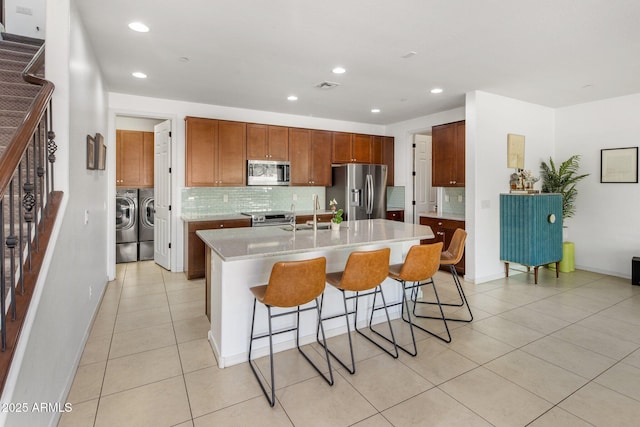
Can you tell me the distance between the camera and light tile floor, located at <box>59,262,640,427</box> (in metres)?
1.98

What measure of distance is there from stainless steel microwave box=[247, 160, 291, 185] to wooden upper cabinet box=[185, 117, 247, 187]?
109 mm

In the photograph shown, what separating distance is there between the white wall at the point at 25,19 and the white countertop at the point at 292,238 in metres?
3.89

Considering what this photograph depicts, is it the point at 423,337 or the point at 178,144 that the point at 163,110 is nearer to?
the point at 178,144

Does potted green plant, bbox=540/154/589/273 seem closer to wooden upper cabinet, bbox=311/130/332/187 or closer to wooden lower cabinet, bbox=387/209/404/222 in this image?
wooden lower cabinet, bbox=387/209/404/222

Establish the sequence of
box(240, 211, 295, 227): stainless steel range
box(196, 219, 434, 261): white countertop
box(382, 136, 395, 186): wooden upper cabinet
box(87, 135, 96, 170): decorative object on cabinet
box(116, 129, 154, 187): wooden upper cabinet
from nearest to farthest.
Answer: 1. box(196, 219, 434, 261): white countertop
2. box(87, 135, 96, 170): decorative object on cabinet
3. box(240, 211, 295, 227): stainless steel range
4. box(116, 129, 154, 187): wooden upper cabinet
5. box(382, 136, 395, 186): wooden upper cabinet

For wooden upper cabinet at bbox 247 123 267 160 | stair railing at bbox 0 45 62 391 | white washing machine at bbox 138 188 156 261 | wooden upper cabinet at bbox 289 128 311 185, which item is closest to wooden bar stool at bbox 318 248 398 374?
stair railing at bbox 0 45 62 391

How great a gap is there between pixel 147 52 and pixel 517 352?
429 cm

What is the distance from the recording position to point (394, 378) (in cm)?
238

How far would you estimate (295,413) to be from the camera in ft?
6.60

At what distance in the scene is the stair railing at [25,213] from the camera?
4.11 ft

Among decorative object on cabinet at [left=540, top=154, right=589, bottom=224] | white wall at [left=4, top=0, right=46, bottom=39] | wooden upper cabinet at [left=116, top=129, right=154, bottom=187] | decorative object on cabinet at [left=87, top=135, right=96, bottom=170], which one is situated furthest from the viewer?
wooden upper cabinet at [left=116, top=129, right=154, bottom=187]

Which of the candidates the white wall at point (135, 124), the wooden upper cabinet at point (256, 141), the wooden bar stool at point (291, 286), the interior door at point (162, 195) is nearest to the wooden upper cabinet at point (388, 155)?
the wooden upper cabinet at point (256, 141)

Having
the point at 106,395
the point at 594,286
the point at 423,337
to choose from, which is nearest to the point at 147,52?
the point at 106,395

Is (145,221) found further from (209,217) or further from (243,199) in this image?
(243,199)
